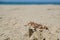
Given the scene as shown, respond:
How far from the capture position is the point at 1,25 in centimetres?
447

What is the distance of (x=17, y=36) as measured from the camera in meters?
3.64

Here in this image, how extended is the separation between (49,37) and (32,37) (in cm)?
42

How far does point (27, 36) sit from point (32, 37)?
250 mm

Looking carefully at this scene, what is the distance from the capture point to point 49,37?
11.6 feet

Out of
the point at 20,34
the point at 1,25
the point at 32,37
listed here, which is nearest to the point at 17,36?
the point at 20,34

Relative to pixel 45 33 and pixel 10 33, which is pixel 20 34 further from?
pixel 45 33

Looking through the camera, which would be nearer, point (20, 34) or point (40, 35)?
point (40, 35)

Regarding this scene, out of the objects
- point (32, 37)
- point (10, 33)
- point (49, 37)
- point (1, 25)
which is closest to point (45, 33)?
point (49, 37)

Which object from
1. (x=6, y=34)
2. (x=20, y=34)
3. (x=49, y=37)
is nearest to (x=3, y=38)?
(x=6, y=34)

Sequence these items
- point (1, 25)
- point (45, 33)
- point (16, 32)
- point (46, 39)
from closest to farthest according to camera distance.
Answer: point (46, 39) → point (45, 33) → point (16, 32) → point (1, 25)

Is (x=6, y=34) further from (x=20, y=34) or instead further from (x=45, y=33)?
(x=45, y=33)

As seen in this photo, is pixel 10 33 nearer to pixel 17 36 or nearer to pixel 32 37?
pixel 17 36

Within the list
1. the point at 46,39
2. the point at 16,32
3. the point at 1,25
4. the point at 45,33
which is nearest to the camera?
the point at 46,39

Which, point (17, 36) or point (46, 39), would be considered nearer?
point (46, 39)
